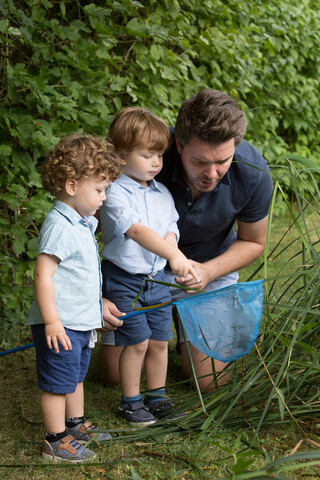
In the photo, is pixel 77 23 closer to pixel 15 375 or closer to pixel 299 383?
pixel 15 375

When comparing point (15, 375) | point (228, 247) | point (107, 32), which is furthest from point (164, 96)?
point (15, 375)

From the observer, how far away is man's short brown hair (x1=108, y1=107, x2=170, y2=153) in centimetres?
253

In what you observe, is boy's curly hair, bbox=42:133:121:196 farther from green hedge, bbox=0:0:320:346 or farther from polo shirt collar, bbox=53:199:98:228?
green hedge, bbox=0:0:320:346

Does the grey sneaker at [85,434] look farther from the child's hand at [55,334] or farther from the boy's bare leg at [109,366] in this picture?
the boy's bare leg at [109,366]

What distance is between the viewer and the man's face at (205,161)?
2.66m

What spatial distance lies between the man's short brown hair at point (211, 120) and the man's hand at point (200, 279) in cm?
56

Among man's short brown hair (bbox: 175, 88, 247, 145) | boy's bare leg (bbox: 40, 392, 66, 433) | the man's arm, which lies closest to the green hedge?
man's short brown hair (bbox: 175, 88, 247, 145)

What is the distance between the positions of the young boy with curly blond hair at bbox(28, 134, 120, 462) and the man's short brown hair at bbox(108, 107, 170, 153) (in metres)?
0.21

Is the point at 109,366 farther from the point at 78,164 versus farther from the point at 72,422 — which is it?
the point at 78,164

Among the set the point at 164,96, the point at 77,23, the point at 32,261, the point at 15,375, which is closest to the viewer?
the point at 15,375

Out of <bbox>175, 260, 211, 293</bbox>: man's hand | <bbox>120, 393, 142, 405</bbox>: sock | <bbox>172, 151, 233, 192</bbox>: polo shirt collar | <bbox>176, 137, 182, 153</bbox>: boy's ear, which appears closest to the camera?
<bbox>175, 260, 211, 293</bbox>: man's hand

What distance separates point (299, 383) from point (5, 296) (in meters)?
2.03

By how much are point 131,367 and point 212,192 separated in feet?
3.08

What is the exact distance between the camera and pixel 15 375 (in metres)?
3.24
